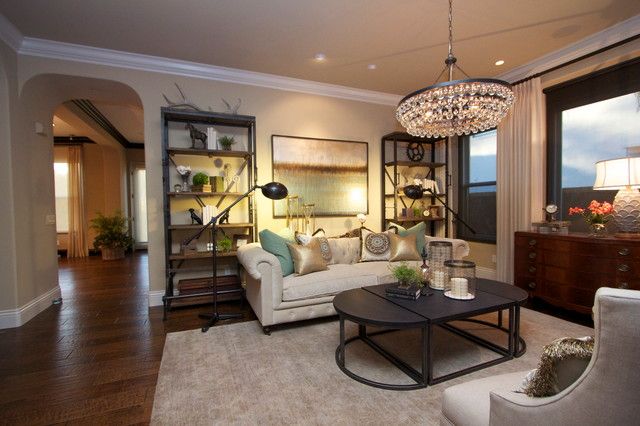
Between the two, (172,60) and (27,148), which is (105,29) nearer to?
(172,60)

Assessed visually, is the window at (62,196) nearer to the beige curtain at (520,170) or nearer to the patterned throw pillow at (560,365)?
the beige curtain at (520,170)

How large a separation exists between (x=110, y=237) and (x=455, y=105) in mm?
7485

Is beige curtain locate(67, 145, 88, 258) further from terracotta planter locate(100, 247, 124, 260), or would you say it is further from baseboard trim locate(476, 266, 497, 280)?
baseboard trim locate(476, 266, 497, 280)

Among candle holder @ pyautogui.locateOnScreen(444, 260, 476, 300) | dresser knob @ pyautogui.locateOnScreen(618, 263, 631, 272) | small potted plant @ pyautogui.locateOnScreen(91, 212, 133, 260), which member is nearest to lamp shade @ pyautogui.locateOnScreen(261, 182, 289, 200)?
candle holder @ pyautogui.locateOnScreen(444, 260, 476, 300)

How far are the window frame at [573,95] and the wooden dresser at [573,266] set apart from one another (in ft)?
2.61

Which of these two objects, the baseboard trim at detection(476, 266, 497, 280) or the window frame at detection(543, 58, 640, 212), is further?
the baseboard trim at detection(476, 266, 497, 280)

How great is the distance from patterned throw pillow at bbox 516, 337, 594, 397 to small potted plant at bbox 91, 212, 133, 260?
26.4 ft

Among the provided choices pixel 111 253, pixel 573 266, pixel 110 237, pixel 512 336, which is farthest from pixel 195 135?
pixel 111 253

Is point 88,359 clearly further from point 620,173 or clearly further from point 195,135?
point 620,173

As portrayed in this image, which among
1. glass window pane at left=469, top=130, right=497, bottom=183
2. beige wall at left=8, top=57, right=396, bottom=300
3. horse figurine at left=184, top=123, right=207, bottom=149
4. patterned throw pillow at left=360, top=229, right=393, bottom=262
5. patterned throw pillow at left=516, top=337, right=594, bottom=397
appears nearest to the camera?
patterned throw pillow at left=516, top=337, right=594, bottom=397

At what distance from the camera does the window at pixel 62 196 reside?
7.52 m

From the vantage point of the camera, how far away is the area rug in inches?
67.0

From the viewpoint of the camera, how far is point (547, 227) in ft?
11.4

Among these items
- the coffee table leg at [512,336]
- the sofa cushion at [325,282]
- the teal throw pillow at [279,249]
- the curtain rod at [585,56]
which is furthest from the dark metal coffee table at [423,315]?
the curtain rod at [585,56]
